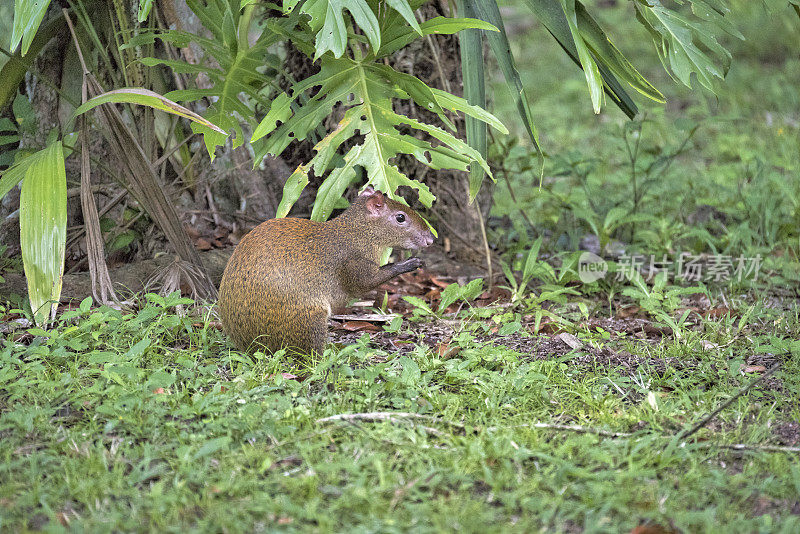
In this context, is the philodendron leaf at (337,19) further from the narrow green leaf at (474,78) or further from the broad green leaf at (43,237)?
the broad green leaf at (43,237)

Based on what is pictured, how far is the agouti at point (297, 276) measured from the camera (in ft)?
10.4

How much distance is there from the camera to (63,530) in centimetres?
190

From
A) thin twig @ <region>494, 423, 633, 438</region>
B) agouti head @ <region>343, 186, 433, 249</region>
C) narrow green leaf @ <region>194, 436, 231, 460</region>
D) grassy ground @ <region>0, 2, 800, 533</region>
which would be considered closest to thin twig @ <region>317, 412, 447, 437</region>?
grassy ground @ <region>0, 2, 800, 533</region>

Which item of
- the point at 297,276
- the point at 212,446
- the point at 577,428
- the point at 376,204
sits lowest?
the point at 577,428

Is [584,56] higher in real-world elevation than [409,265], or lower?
higher

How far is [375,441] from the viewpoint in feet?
8.18

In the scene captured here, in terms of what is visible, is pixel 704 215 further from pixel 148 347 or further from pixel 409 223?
pixel 148 347

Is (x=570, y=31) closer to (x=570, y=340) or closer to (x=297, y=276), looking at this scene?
(x=570, y=340)

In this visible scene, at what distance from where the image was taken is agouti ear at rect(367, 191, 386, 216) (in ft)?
11.9

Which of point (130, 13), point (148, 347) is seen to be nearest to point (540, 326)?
point (148, 347)

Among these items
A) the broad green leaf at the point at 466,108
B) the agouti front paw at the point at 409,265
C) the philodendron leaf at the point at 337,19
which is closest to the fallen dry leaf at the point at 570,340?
the agouti front paw at the point at 409,265

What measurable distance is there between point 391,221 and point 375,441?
1392 millimetres

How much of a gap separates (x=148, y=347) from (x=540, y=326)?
183cm

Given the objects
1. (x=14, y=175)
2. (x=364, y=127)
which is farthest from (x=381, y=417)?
(x=14, y=175)
